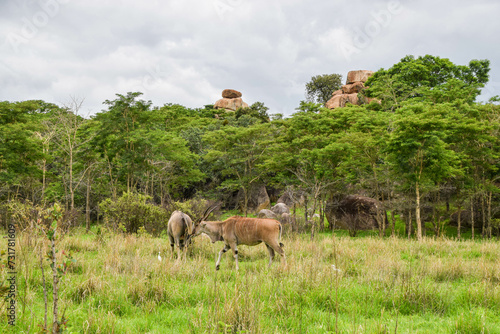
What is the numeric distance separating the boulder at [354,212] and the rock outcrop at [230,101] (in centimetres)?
3918

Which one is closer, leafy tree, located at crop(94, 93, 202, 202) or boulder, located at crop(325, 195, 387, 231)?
leafy tree, located at crop(94, 93, 202, 202)

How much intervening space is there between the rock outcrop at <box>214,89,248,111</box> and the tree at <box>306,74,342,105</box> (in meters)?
12.3

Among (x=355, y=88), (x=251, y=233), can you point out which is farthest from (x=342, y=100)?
(x=251, y=233)

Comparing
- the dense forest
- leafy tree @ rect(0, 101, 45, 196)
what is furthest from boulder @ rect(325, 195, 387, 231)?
leafy tree @ rect(0, 101, 45, 196)

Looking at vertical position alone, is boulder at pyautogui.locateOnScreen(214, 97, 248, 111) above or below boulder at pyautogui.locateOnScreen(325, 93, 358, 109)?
above

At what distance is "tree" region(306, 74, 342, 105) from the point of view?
58.7 metres

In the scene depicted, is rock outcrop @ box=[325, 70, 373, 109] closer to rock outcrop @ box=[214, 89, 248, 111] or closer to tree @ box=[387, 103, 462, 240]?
rock outcrop @ box=[214, 89, 248, 111]

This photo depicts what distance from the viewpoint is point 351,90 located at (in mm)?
50938

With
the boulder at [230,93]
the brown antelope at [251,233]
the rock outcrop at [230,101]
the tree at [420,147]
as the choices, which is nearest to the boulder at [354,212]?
the tree at [420,147]

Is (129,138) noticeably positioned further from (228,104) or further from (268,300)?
(228,104)

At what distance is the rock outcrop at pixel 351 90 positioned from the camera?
1891 inches

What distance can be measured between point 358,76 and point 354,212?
35913 mm

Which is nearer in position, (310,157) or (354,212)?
(310,157)

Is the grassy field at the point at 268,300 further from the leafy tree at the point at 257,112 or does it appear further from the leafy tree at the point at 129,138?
the leafy tree at the point at 257,112
